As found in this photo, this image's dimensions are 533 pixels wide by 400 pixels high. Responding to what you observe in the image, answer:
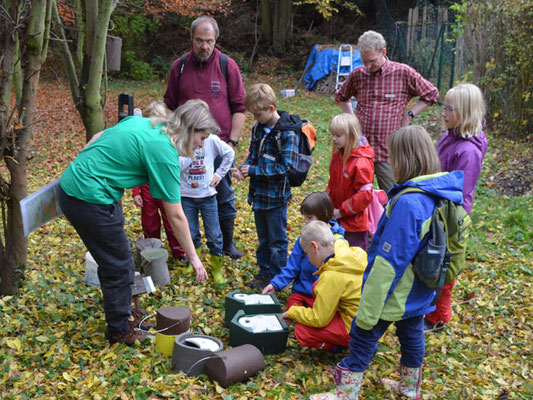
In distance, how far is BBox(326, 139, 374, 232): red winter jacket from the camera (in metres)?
4.23

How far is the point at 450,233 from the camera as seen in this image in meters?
2.95

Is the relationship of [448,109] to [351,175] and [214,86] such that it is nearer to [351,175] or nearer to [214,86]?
[351,175]

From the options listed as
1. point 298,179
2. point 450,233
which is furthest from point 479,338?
point 298,179

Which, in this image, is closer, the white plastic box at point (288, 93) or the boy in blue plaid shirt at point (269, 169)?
the boy in blue plaid shirt at point (269, 169)

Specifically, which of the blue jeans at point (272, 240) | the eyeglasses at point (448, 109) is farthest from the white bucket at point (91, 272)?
the eyeglasses at point (448, 109)

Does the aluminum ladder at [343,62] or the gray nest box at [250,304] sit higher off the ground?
the aluminum ladder at [343,62]

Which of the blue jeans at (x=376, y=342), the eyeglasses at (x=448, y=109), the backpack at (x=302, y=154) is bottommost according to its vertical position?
the blue jeans at (x=376, y=342)

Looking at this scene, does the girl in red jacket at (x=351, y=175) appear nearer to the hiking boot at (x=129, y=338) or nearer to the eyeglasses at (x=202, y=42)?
the eyeglasses at (x=202, y=42)

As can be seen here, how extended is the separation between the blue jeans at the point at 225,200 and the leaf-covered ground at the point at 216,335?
1.56 ft

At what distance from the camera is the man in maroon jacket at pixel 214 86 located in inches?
192

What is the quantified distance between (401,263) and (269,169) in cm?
176

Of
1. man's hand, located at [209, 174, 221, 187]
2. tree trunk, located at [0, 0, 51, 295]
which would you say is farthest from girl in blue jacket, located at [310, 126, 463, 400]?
tree trunk, located at [0, 0, 51, 295]

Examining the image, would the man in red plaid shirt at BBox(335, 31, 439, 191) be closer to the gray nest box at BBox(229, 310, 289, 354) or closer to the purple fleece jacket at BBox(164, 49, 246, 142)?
the purple fleece jacket at BBox(164, 49, 246, 142)

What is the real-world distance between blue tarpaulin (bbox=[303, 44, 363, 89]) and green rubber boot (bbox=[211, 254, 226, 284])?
14514 mm
